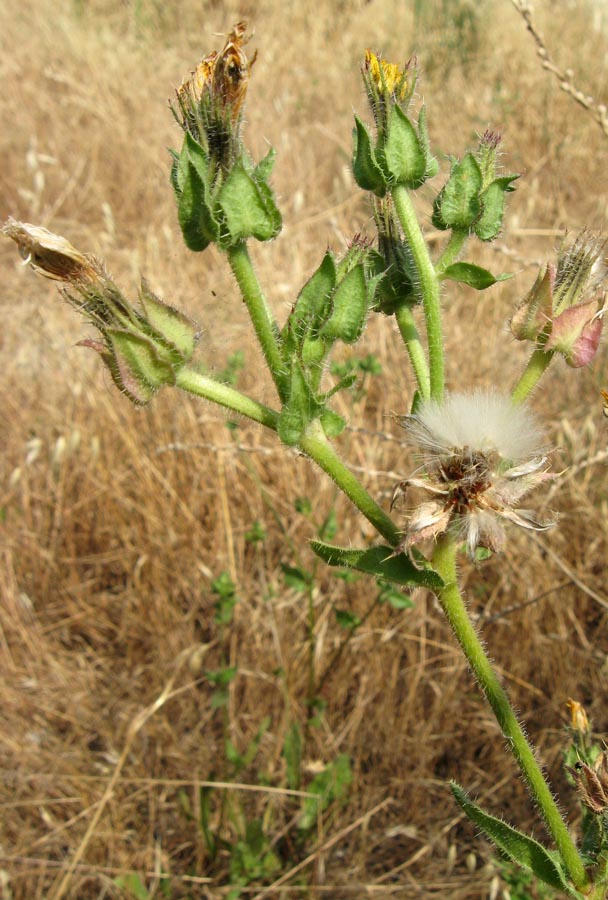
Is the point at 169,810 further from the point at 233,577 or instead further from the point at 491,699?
the point at 491,699

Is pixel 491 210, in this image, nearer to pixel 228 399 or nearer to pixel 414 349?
pixel 414 349

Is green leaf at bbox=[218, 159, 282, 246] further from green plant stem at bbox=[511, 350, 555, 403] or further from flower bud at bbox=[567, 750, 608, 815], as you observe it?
flower bud at bbox=[567, 750, 608, 815]

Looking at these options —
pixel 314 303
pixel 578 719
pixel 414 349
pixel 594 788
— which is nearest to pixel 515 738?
pixel 594 788

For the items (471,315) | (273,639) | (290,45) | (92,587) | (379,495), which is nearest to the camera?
(379,495)

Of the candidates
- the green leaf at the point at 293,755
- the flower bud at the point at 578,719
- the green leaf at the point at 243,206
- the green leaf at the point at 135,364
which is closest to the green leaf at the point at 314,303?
the green leaf at the point at 243,206

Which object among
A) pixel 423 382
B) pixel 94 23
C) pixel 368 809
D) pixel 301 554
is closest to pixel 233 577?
pixel 301 554

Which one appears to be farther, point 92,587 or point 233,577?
point 92,587

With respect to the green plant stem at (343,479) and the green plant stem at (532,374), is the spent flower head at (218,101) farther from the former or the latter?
the green plant stem at (532,374)

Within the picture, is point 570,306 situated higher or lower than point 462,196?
lower
